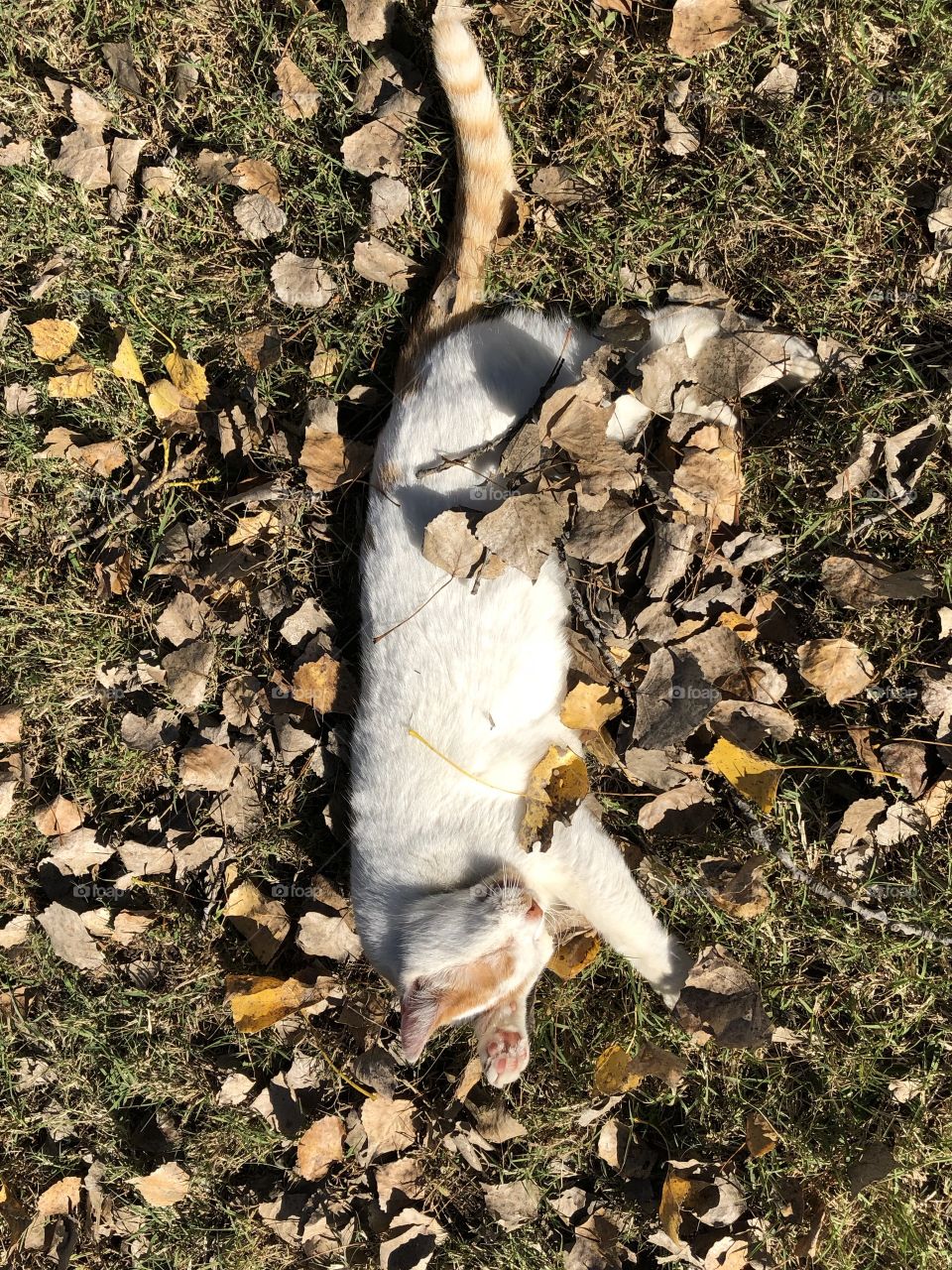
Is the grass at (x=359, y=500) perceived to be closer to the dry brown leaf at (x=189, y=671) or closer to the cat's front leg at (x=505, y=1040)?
the dry brown leaf at (x=189, y=671)

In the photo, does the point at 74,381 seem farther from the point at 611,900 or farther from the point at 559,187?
the point at 611,900

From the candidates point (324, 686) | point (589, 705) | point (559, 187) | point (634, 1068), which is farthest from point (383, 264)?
point (634, 1068)

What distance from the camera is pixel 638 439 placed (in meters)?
3.28

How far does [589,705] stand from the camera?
128 inches

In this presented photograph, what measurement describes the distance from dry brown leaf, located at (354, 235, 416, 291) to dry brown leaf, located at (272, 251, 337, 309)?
0.19 m

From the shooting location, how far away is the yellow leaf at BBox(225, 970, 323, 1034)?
12.0 feet

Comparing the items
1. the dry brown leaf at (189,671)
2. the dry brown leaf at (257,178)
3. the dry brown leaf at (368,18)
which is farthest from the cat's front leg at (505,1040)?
the dry brown leaf at (368,18)

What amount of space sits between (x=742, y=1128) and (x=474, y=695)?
2.12 m

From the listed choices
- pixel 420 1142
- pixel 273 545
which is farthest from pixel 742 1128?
pixel 273 545

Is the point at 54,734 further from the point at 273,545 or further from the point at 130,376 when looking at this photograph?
the point at 130,376

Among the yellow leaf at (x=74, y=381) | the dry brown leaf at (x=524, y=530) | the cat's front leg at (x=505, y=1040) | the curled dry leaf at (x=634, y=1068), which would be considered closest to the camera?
the dry brown leaf at (x=524, y=530)

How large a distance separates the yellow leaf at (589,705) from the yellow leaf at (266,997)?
1.67 metres

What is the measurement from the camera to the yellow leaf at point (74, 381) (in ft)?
12.9

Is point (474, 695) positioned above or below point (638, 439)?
below
